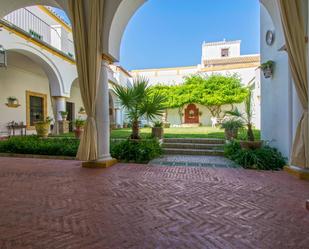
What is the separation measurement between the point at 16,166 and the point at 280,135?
257 inches

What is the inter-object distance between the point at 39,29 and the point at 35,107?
13.4 ft

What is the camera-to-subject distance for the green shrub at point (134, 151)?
5.75 metres

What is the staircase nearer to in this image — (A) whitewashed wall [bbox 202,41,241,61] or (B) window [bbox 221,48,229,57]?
(A) whitewashed wall [bbox 202,41,241,61]

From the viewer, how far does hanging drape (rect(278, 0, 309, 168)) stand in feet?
12.3

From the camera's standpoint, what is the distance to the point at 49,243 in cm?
199

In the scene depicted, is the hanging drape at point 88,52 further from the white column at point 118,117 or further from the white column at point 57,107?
the white column at point 118,117

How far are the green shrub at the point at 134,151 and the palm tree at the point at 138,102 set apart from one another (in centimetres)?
43

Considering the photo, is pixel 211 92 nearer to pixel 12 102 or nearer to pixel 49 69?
pixel 49 69

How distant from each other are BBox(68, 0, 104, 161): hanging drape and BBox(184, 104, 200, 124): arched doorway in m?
16.5

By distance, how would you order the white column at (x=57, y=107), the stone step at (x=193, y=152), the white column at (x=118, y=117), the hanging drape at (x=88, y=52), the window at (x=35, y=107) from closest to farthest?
the hanging drape at (x=88, y=52)
the stone step at (x=193, y=152)
the white column at (x=57, y=107)
the window at (x=35, y=107)
the white column at (x=118, y=117)

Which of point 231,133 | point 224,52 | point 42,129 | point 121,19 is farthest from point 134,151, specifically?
point 224,52

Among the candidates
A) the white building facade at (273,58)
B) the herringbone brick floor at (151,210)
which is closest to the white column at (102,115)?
the white building facade at (273,58)

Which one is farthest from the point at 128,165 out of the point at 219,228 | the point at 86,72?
the point at 219,228

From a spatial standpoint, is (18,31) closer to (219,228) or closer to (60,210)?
(60,210)
